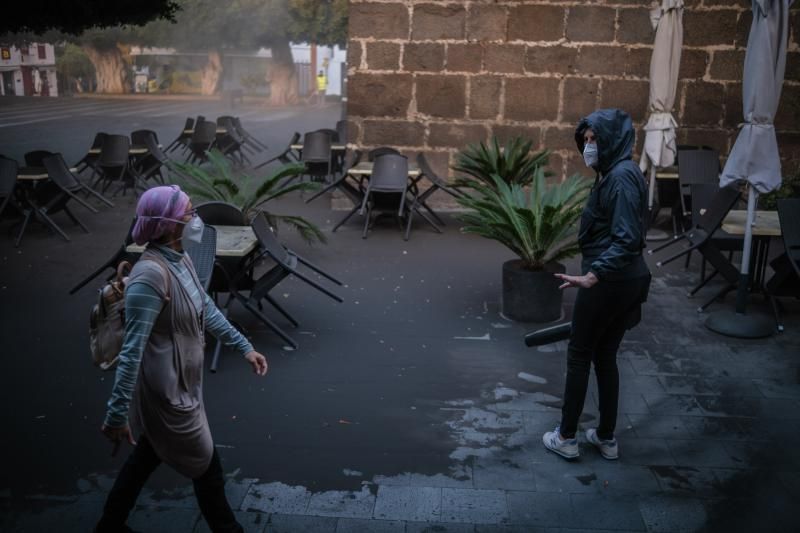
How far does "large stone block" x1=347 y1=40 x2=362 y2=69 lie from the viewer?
1085 cm

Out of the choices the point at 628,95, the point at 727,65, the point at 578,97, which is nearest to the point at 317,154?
the point at 578,97

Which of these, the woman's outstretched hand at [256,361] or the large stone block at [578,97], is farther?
the large stone block at [578,97]

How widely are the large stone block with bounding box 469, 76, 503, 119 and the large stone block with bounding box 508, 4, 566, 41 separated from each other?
0.64 m

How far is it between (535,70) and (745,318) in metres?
5.56

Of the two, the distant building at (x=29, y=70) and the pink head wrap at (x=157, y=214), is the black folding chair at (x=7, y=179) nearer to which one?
the pink head wrap at (x=157, y=214)

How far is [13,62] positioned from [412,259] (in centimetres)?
2278

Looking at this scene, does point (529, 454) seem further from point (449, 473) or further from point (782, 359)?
point (782, 359)

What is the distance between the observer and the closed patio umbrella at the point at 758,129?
5.65m

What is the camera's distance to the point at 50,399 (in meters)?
4.81

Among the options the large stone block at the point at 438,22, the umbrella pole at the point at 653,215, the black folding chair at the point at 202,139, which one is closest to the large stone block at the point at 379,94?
the large stone block at the point at 438,22

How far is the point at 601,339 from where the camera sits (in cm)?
397

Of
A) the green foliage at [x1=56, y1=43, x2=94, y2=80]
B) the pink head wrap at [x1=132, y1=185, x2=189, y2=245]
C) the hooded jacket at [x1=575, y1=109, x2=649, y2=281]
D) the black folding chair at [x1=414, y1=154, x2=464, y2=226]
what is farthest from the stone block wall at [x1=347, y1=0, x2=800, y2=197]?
the green foliage at [x1=56, y1=43, x2=94, y2=80]

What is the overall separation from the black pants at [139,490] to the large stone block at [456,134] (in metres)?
8.52

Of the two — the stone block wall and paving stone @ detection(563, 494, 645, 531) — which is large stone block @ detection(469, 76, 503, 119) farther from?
paving stone @ detection(563, 494, 645, 531)
